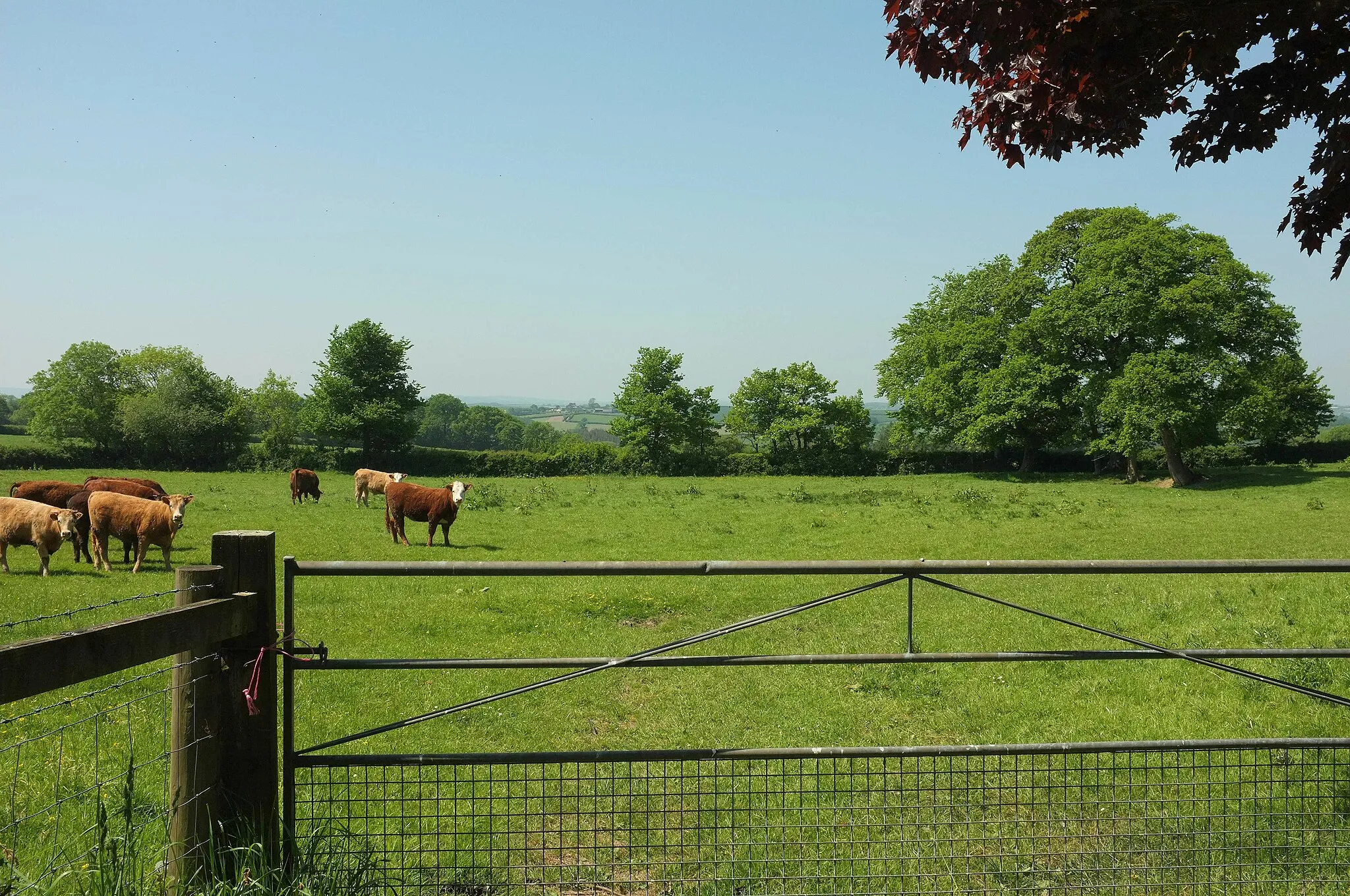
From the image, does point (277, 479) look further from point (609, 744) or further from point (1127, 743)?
point (1127, 743)

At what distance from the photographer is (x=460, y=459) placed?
61.9 m

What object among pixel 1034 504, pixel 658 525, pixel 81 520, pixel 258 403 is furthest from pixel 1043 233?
pixel 258 403

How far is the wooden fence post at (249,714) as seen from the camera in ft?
10.6

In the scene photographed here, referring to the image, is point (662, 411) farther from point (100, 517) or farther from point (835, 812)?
point (835, 812)

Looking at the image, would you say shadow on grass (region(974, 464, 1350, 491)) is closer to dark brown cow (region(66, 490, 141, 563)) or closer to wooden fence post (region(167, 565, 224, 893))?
dark brown cow (region(66, 490, 141, 563))

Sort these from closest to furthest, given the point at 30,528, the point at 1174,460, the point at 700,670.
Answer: the point at 700,670
the point at 30,528
the point at 1174,460

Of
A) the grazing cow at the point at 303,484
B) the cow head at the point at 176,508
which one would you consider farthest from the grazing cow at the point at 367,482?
the cow head at the point at 176,508

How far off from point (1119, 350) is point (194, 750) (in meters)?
46.4

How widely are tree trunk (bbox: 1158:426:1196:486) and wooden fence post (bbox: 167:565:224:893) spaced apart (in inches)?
1745

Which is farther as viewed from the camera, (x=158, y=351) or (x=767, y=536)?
(x=158, y=351)

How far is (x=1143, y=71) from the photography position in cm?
493

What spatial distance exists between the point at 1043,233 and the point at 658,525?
3486cm

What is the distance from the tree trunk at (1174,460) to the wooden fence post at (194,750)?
4433 cm

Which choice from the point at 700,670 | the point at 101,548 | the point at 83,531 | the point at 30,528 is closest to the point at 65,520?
the point at 30,528
